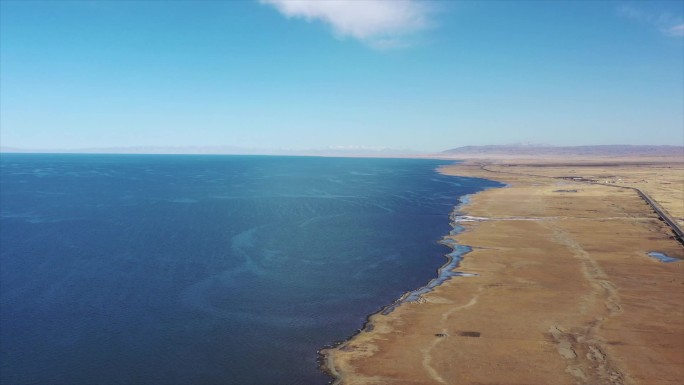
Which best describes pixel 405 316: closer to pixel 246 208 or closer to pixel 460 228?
pixel 460 228

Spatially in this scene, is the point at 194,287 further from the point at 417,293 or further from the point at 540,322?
the point at 540,322

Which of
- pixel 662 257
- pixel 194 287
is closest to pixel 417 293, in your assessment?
pixel 194 287

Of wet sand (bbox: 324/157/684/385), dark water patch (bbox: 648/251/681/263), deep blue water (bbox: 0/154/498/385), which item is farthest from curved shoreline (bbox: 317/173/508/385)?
dark water patch (bbox: 648/251/681/263)

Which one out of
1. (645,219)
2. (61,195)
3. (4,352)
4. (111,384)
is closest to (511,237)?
(645,219)

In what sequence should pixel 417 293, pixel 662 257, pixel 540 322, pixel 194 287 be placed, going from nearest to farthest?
pixel 540 322, pixel 417 293, pixel 194 287, pixel 662 257

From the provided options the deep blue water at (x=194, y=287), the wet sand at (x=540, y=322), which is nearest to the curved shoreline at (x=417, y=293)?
the wet sand at (x=540, y=322)

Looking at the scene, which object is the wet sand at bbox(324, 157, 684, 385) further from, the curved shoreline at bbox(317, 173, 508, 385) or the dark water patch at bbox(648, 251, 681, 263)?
the dark water patch at bbox(648, 251, 681, 263)
